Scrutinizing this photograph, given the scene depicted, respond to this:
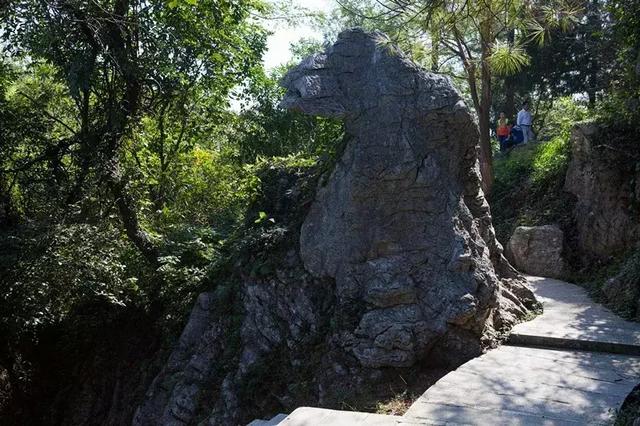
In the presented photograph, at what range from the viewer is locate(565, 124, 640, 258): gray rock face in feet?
30.3

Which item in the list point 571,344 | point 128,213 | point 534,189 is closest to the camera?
point 571,344

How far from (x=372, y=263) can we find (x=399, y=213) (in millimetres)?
605

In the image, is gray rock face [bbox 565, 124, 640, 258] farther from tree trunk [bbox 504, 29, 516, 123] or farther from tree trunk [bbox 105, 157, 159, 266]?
tree trunk [bbox 504, 29, 516, 123]

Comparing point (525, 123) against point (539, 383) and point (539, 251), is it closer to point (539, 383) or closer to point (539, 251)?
point (539, 251)

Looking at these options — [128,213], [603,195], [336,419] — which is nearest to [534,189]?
[603,195]

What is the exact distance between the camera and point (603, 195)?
387 inches

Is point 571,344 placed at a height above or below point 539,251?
below

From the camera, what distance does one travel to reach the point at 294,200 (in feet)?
28.0

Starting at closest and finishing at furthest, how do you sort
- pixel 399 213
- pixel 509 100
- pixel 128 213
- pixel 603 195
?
pixel 399 213 → pixel 128 213 → pixel 603 195 → pixel 509 100

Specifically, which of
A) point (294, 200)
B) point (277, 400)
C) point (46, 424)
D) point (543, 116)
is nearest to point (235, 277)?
point (294, 200)

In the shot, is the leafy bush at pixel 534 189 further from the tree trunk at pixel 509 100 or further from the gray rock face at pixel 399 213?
the tree trunk at pixel 509 100

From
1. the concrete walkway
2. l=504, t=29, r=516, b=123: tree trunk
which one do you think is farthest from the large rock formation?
l=504, t=29, r=516, b=123: tree trunk

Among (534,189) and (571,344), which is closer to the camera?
(571,344)

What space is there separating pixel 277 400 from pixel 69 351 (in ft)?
17.6
